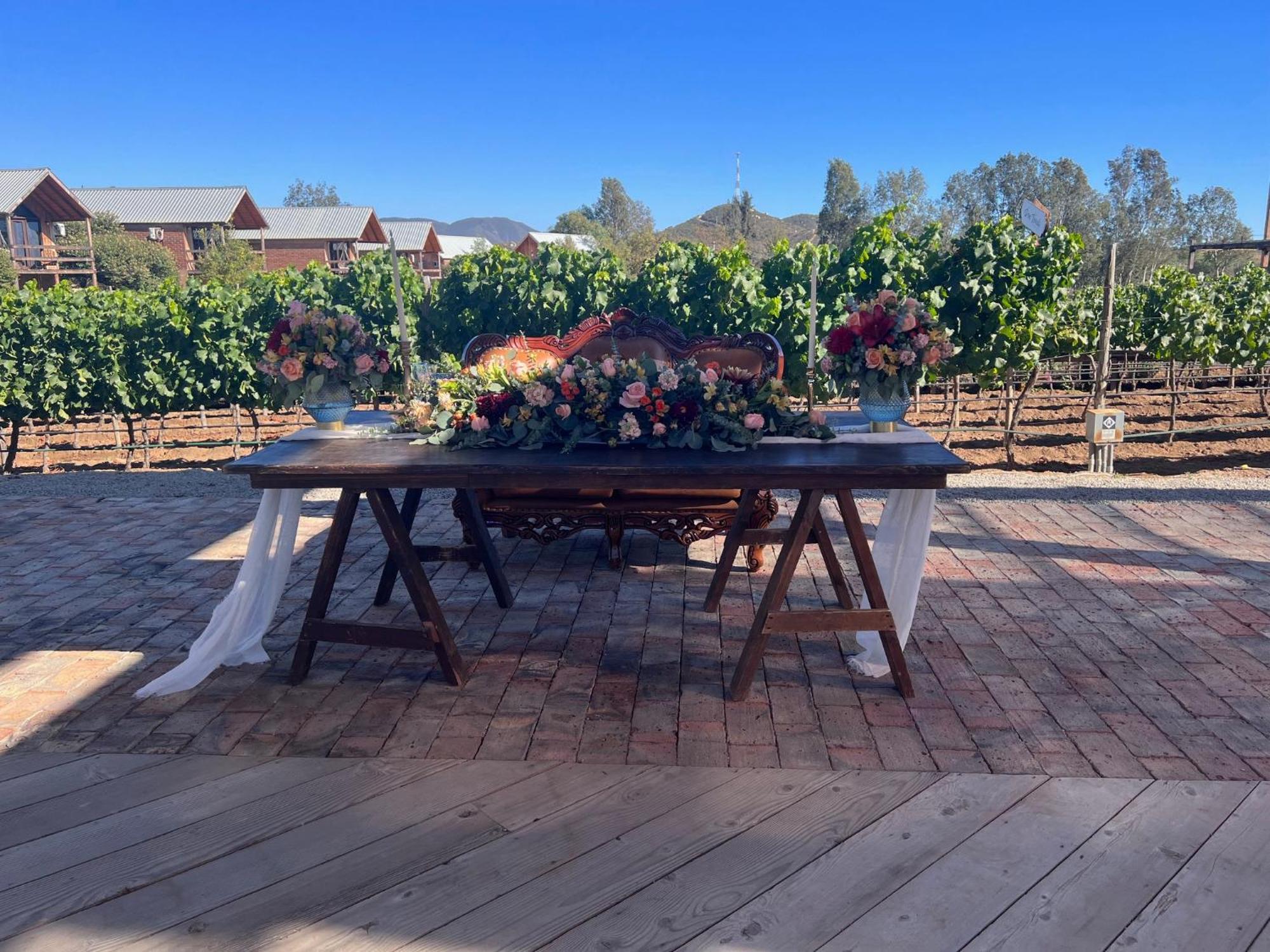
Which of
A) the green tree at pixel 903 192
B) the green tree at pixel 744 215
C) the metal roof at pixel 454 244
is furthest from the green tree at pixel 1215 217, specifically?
the metal roof at pixel 454 244

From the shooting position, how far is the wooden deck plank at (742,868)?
2.03 m

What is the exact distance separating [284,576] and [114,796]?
1.02 metres

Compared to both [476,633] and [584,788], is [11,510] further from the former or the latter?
[584,788]

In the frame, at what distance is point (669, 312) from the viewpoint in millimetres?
8039

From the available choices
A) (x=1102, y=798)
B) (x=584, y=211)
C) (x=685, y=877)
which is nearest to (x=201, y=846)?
(x=685, y=877)

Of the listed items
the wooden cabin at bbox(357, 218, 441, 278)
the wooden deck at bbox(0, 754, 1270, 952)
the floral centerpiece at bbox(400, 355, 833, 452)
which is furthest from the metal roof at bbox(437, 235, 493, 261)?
the wooden deck at bbox(0, 754, 1270, 952)

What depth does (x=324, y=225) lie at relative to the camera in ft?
132

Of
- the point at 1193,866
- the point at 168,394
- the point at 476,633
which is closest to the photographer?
the point at 1193,866

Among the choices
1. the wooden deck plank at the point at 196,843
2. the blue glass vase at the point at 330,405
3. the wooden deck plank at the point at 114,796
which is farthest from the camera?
the blue glass vase at the point at 330,405

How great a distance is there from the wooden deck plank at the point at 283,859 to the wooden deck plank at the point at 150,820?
0.74 ft

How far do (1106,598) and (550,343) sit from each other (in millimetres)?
3044

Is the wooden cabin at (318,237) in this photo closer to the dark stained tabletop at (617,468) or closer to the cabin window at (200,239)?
the cabin window at (200,239)

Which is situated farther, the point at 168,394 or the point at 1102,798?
the point at 168,394

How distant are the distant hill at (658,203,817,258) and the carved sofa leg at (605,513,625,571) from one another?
45.5 m
